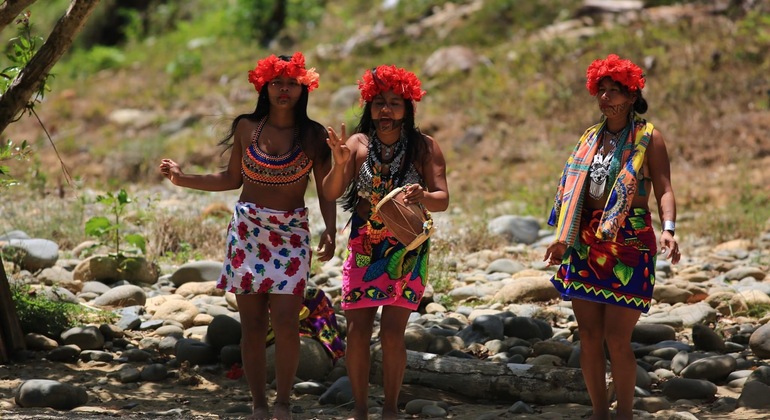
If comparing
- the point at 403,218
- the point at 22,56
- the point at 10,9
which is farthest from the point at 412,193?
the point at 22,56

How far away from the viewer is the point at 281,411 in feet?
16.9

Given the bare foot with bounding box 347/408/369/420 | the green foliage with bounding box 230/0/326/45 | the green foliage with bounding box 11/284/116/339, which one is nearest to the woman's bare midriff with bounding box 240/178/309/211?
the bare foot with bounding box 347/408/369/420

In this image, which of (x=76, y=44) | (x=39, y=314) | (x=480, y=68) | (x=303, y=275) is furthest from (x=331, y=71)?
(x=303, y=275)

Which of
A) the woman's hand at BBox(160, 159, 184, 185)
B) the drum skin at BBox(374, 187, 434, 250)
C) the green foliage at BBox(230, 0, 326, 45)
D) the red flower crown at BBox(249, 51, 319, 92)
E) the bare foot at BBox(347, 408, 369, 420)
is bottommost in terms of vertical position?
the bare foot at BBox(347, 408, 369, 420)

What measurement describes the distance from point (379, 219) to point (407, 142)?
41 cm

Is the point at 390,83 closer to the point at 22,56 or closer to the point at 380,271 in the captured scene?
the point at 380,271

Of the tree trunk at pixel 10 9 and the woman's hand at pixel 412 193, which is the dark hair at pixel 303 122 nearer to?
the woman's hand at pixel 412 193

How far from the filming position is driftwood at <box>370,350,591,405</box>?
5672 mm

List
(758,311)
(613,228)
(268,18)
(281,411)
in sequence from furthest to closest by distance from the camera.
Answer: (268,18)
(758,311)
(281,411)
(613,228)

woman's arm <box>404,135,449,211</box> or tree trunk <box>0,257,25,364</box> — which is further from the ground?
woman's arm <box>404,135,449,211</box>

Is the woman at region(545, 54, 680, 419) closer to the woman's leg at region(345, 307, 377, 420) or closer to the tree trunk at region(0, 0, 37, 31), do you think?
the woman's leg at region(345, 307, 377, 420)

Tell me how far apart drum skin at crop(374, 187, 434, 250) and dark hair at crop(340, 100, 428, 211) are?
227 mm

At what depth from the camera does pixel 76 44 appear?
23312mm

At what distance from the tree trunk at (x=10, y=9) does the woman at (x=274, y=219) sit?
1.29 m
